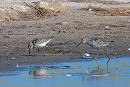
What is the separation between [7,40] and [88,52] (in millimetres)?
2756

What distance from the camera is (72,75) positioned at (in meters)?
9.21

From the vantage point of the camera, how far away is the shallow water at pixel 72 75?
841 cm

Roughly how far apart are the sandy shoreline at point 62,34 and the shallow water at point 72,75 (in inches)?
32.8

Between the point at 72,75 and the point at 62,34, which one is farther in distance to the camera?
the point at 62,34

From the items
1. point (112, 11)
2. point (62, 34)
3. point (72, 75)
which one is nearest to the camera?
point (72, 75)

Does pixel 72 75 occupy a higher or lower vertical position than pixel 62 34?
lower

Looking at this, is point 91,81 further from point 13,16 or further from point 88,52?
point 13,16

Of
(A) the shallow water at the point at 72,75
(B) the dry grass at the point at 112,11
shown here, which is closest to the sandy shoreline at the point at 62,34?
(B) the dry grass at the point at 112,11

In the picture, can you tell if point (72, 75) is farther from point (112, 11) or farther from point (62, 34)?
point (112, 11)

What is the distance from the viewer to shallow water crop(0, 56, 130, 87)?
8.41 meters

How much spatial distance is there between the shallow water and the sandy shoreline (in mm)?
833

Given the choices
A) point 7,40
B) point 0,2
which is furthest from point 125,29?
point 0,2

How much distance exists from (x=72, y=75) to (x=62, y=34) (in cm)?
514

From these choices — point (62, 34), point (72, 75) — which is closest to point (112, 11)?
point (62, 34)
